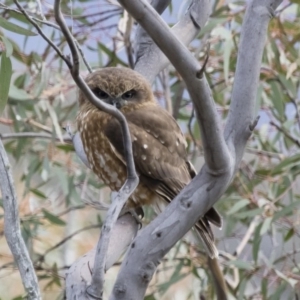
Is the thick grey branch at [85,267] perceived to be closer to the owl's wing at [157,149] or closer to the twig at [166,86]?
the owl's wing at [157,149]

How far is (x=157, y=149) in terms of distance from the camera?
280 centimetres

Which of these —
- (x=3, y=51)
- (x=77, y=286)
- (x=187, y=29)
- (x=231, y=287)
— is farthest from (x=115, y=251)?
(x=231, y=287)

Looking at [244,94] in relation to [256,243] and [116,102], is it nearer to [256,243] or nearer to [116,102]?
[116,102]

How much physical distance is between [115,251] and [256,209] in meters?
1.21

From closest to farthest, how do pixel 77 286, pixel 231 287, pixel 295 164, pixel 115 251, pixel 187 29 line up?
pixel 77 286 → pixel 115 251 → pixel 187 29 → pixel 295 164 → pixel 231 287

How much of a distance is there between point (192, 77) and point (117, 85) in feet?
Result: 3.91

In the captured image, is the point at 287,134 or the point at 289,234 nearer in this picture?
the point at 289,234

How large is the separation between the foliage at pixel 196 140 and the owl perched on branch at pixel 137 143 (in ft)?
1.65

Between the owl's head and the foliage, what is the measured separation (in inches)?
19.2

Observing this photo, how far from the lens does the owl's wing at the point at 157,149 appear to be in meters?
2.72

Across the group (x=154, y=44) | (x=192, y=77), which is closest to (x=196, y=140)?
(x=154, y=44)

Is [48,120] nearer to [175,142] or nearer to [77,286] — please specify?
[175,142]

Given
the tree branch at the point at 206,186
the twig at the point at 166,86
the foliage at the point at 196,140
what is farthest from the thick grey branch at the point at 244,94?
the twig at the point at 166,86

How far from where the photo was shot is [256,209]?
10.9ft
